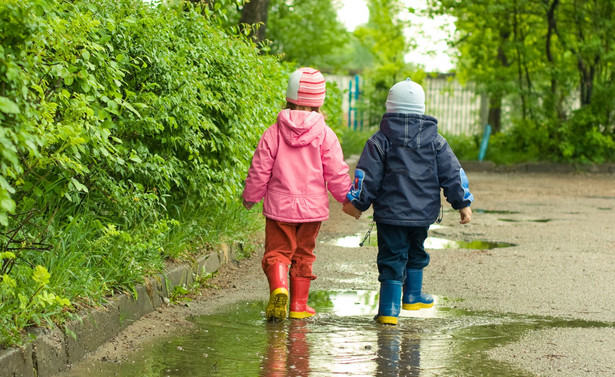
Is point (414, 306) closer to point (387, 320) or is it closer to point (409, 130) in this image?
point (387, 320)

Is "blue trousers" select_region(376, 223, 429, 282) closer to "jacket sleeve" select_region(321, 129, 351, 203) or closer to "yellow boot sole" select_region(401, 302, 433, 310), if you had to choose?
"yellow boot sole" select_region(401, 302, 433, 310)

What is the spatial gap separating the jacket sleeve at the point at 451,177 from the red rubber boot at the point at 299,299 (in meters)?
1.12

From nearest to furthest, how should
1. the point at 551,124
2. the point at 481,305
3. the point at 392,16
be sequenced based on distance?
the point at 481,305 < the point at 551,124 < the point at 392,16

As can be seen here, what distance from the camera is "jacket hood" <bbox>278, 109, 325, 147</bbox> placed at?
5.49m

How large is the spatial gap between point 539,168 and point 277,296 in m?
15.0

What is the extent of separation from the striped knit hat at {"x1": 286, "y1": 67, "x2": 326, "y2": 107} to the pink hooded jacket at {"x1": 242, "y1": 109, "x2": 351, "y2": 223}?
0.28 feet

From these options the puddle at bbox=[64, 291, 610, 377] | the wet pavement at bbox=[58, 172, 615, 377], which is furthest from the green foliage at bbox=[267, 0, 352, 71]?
the puddle at bbox=[64, 291, 610, 377]

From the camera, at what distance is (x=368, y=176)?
537 cm

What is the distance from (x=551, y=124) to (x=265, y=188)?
1481cm

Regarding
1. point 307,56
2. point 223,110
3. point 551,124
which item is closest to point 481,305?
point 223,110

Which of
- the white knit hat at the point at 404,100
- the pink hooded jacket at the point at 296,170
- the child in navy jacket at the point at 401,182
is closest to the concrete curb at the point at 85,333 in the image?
the pink hooded jacket at the point at 296,170

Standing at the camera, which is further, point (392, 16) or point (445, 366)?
point (392, 16)

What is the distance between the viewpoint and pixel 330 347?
15.1 feet

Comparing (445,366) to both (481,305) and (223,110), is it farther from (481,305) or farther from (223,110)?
(223,110)
